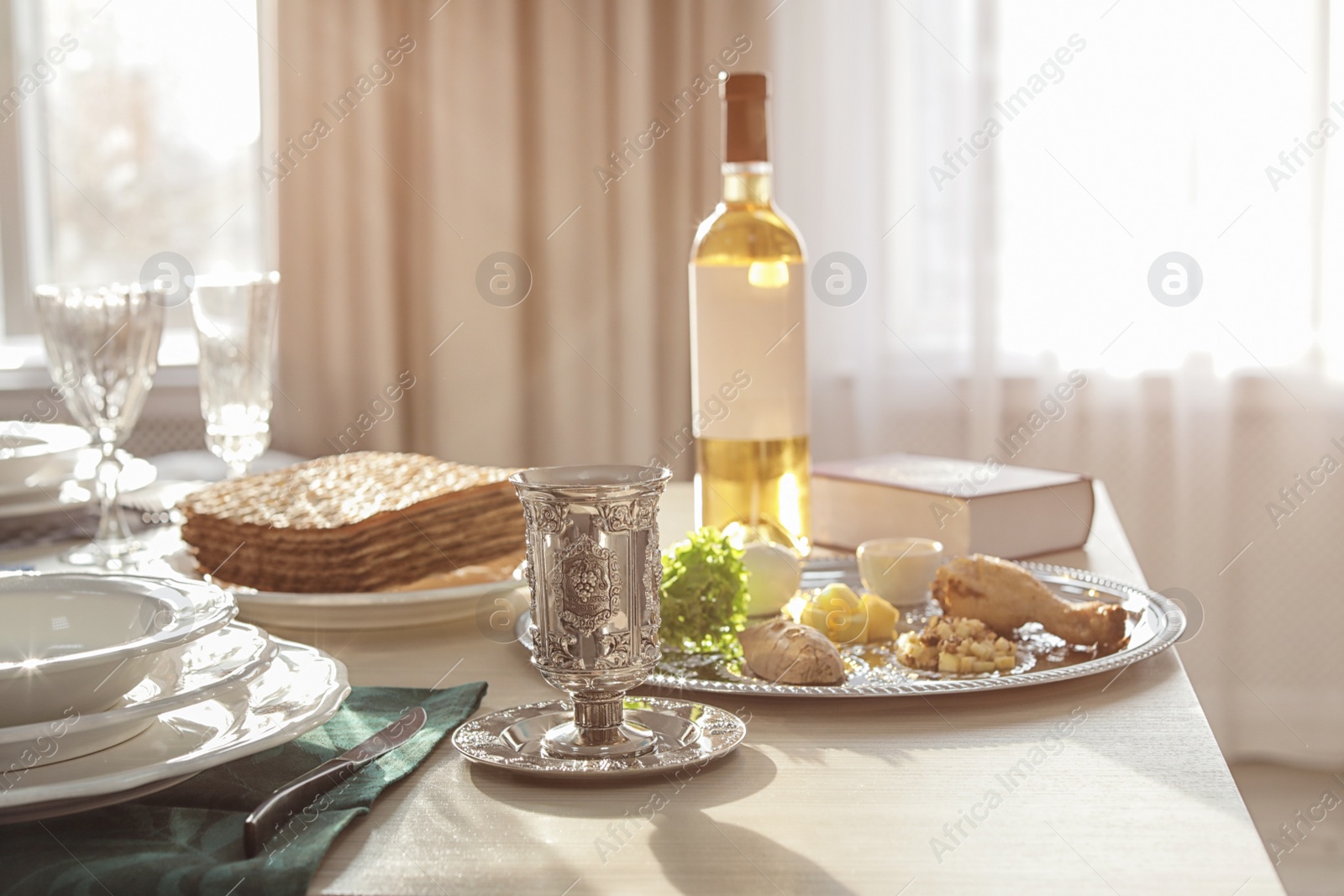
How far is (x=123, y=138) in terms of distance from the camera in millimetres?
3020

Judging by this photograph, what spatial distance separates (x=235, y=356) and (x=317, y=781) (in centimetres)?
81

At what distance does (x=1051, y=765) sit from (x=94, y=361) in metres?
0.89

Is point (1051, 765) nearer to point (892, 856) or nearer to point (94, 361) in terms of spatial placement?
point (892, 856)

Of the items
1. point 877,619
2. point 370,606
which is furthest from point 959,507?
point 370,606

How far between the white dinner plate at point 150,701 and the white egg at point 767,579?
36 cm

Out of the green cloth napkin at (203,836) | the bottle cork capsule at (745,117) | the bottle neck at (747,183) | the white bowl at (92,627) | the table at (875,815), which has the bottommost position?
the table at (875,815)

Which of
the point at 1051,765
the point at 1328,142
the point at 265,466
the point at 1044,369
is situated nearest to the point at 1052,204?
the point at 1044,369

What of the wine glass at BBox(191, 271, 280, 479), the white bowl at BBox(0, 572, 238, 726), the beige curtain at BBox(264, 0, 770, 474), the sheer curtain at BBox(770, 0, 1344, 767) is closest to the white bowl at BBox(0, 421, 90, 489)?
the wine glass at BBox(191, 271, 280, 479)

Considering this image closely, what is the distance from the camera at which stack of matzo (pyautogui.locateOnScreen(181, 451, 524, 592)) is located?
950 millimetres

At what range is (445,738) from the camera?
2.18ft

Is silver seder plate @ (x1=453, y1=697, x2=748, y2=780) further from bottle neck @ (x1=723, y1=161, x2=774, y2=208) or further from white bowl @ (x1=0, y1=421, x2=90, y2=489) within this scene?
white bowl @ (x1=0, y1=421, x2=90, y2=489)

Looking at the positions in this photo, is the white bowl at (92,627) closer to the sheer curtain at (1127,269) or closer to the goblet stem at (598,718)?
the goblet stem at (598,718)

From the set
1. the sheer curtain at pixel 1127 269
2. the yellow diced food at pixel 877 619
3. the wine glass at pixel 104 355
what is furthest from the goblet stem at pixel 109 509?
the sheer curtain at pixel 1127 269

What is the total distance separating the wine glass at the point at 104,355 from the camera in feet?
3.64
